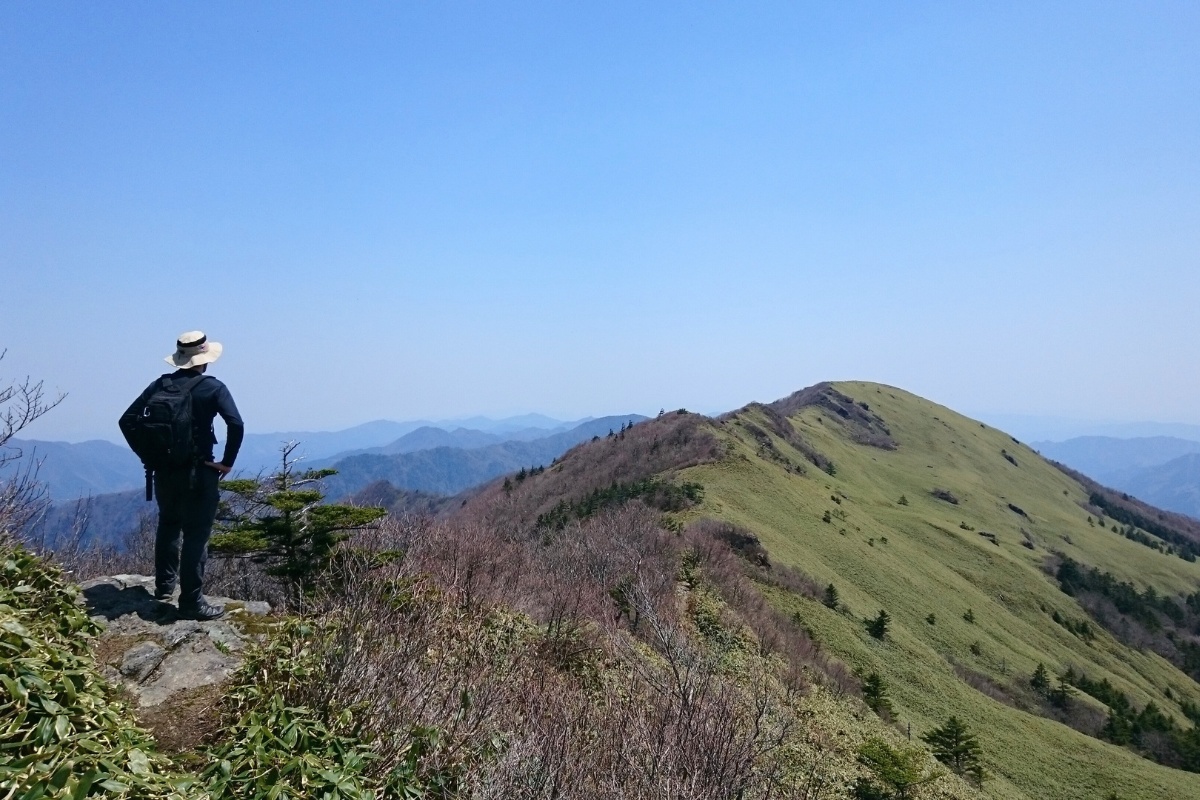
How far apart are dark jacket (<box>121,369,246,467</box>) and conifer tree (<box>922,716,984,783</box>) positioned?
74.1ft

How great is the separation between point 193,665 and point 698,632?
17798 millimetres

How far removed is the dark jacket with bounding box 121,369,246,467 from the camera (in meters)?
6.64

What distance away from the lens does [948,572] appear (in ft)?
163

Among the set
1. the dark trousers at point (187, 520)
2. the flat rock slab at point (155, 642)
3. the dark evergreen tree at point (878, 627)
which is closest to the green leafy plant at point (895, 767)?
the dark evergreen tree at point (878, 627)

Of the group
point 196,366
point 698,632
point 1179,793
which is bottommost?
point 1179,793

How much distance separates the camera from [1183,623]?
69.4m

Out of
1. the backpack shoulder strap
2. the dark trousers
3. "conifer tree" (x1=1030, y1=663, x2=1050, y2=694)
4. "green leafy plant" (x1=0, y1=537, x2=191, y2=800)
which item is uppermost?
the backpack shoulder strap

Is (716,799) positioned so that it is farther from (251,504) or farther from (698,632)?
(698,632)

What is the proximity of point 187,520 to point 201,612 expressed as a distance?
0.98 meters

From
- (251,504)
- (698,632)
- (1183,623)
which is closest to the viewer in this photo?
(251,504)

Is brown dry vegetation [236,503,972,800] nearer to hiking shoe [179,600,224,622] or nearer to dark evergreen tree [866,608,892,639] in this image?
hiking shoe [179,600,224,622]

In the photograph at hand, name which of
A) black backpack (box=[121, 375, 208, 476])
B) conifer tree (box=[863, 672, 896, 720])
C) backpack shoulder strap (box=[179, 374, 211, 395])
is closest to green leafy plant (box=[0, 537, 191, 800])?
black backpack (box=[121, 375, 208, 476])

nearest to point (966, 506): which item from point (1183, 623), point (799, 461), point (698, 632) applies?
point (1183, 623)

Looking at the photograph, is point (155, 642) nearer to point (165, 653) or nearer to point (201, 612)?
point (165, 653)
